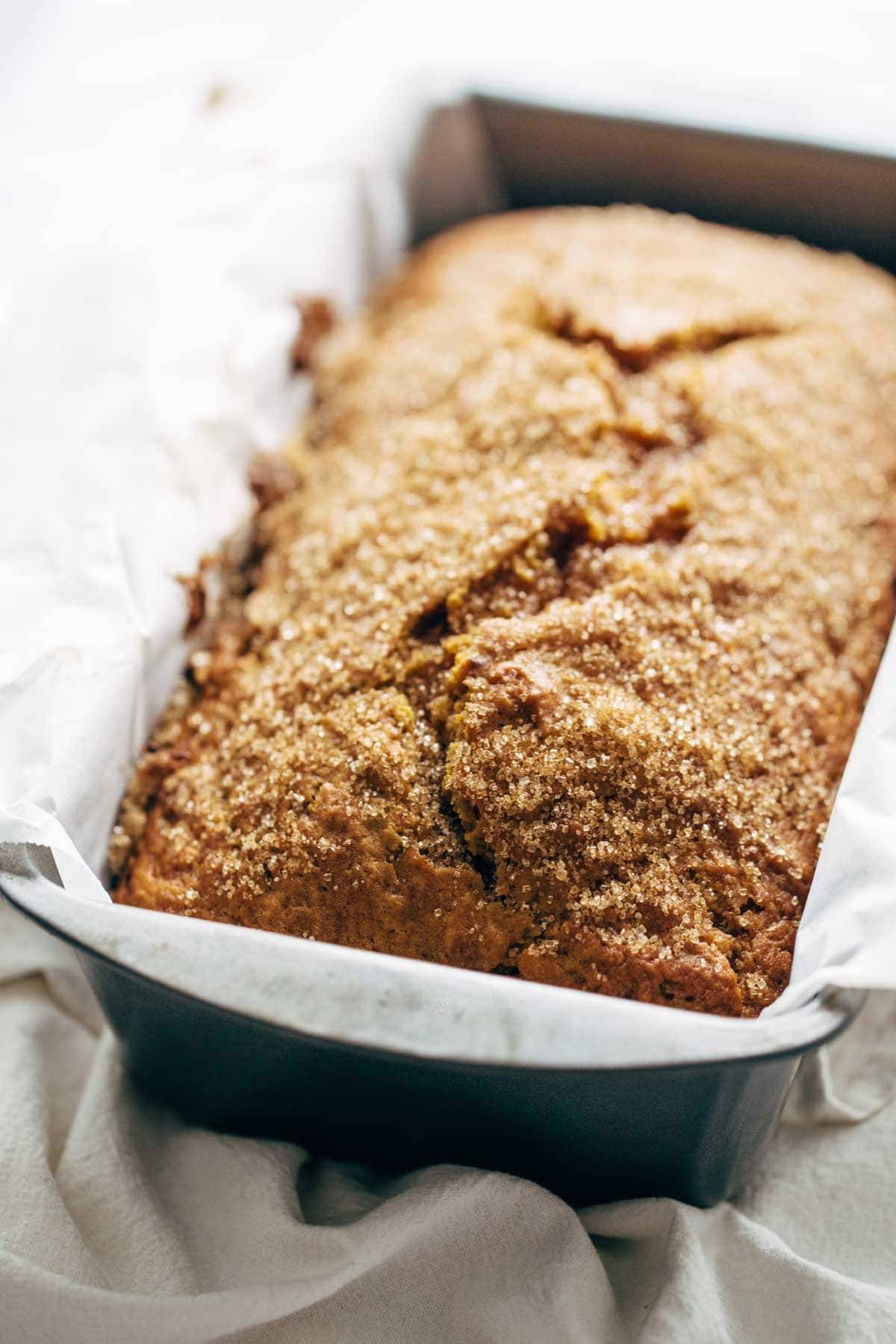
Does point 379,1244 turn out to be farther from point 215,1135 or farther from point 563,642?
point 563,642

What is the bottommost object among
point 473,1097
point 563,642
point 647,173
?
point 473,1097

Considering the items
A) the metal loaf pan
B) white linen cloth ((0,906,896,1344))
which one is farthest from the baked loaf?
white linen cloth ((0,906,896,1344))

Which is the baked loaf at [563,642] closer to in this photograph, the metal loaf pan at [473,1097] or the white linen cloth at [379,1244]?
the metal loaf pan at [473,1097]

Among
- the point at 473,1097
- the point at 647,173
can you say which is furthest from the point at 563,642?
the point at 647,173

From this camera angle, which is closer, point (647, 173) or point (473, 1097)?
point (473, 1097)

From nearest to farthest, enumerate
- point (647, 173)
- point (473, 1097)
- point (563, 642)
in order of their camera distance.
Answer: point (473, 1097) < point (563, 642) < point (647, 173)

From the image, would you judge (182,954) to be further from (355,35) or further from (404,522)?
(355,35)

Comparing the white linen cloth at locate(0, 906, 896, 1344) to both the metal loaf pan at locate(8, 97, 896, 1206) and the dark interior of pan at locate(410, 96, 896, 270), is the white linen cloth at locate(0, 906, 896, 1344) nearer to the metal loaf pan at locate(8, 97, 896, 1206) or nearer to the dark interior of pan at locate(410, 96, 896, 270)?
the metal loaf pan at locate(8, 97, 896, 1206)
